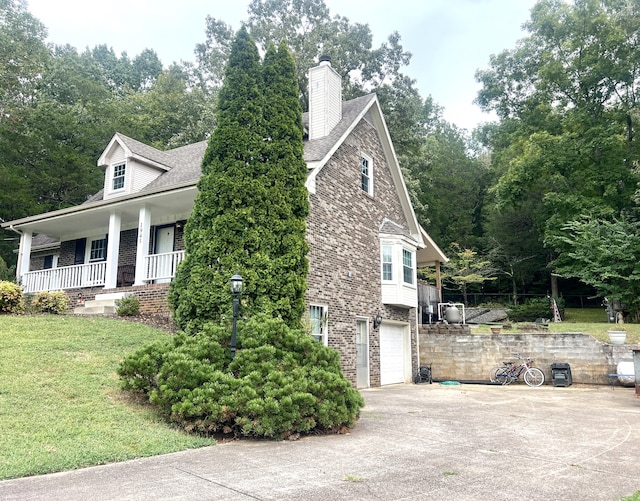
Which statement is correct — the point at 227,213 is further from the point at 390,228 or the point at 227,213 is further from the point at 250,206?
the point at 390,228

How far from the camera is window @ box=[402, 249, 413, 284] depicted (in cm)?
1485

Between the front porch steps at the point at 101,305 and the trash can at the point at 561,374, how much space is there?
1239 cm

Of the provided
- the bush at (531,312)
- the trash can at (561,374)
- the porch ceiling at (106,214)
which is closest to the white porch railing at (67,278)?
the porch ceiling at (106,214)

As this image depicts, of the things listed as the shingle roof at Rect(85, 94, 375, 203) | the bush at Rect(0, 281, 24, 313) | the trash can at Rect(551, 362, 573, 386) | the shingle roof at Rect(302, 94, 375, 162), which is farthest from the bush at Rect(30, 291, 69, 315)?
the trash can at Rect(551, 362, 573, 386)

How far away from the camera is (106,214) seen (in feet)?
48.2

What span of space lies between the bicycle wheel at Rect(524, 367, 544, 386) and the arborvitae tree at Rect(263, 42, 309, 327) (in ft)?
30.6

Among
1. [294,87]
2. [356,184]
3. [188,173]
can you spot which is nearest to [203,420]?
[294,87]

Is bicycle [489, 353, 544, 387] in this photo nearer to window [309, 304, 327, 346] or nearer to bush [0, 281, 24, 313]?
window [309, 304, 327, 346]

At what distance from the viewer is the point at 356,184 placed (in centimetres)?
1374

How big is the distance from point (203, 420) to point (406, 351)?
34.6ft

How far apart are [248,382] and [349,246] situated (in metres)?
7.34

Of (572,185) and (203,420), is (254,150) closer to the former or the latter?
(203,420)

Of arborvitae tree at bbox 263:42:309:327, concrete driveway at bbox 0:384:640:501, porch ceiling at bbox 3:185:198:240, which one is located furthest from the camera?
porch ceiling at bbox 3:185:198:240

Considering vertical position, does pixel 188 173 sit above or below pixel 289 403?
above
